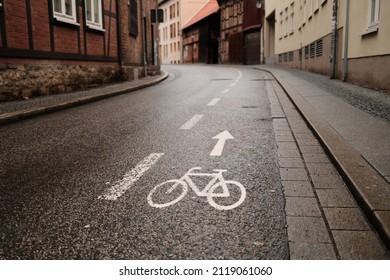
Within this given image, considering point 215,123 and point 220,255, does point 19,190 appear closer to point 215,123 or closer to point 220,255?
point 220,255

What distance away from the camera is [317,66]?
1867 cm

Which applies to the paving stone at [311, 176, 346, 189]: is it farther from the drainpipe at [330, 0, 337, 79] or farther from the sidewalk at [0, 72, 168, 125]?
the drainpipe at [330, 0, 337, 79]

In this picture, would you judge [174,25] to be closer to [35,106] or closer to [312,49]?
[312,49]

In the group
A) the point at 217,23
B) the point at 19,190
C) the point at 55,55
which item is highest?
the point at 217,23

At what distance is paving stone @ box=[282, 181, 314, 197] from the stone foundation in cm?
816

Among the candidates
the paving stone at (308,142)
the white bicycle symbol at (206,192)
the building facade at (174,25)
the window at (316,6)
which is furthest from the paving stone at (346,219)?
the building facade at (174,25)

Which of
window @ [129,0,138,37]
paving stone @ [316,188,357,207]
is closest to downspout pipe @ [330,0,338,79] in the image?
window @ [129,0,138,37]

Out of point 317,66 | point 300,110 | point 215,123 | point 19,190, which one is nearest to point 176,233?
point 19,190

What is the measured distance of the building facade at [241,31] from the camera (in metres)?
38.0

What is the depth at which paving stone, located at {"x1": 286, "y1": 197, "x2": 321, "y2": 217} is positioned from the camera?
9.89 feet

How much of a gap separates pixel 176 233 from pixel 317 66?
56.8ft

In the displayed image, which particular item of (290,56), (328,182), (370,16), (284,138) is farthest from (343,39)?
(290,56)

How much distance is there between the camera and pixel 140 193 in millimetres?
3557

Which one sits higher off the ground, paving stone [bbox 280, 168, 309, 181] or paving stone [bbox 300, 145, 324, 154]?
paving stone [bbox 300, 145, 324, 154]
